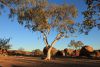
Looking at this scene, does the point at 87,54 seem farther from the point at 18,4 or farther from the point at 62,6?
the point at 18,4

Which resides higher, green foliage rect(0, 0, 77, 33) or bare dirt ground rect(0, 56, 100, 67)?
green foliage rect(0, 0, 77, 33)

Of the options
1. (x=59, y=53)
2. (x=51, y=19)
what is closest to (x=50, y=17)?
(x=51, y=19)

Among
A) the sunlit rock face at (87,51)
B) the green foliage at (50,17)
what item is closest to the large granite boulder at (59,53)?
the sunlit rock face at (87,51)

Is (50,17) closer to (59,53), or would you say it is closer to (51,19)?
(51,19)

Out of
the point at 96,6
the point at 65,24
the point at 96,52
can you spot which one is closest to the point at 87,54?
the point at 96,52

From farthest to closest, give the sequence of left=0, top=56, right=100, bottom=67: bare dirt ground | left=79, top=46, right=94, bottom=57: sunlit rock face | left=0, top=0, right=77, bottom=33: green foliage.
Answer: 1. left=79, top=46, right=94, bottom=57: sunlit rock face
2. left=0, top=0, right=77, bottom=33: green foliage
3. left=0, top=56, right=100, bottom=67: bare dirt ground

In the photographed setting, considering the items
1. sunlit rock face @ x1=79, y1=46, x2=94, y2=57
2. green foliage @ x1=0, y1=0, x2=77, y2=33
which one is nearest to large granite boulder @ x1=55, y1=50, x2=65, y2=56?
sunlit rock face @ x1=79, y1=46, x2=94, y2=57

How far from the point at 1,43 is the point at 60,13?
123 ft

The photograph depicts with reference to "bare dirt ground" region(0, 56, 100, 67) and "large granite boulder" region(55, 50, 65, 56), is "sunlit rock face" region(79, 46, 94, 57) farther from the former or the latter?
"bare dirt ground" region(0, 56, 100, 67)

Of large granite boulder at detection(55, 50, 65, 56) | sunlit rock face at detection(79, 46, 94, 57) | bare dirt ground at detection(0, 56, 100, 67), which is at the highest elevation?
large granite boulder at detection(55, 50, 65, 56)

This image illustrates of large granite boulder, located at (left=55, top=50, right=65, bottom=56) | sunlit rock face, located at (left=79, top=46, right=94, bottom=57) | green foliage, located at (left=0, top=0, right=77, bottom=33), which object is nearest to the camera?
green foliage, located at (left=0, top=0, right=77, bottom=33)

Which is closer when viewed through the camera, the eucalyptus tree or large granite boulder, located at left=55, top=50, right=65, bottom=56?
the eucalyptus tree

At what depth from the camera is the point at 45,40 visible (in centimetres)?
5216

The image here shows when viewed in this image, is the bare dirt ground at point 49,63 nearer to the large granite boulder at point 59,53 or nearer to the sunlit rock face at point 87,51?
the sunlit rock face at point 87,51
